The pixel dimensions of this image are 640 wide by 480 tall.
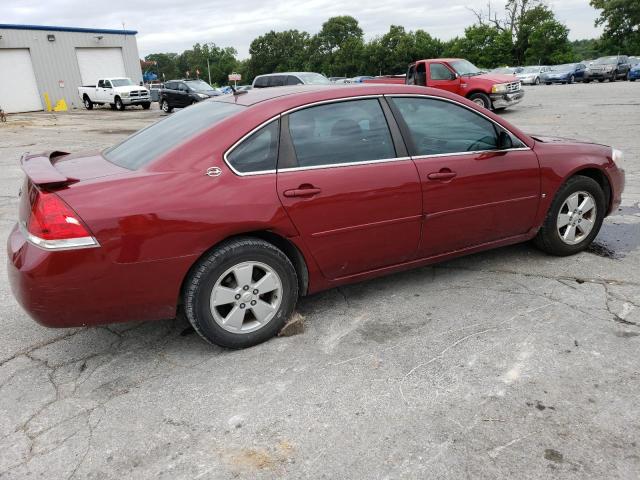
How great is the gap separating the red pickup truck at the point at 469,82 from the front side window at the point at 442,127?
12516mm

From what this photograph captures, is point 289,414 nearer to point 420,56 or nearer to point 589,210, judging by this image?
point 589,210

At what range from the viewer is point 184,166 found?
9.91ft

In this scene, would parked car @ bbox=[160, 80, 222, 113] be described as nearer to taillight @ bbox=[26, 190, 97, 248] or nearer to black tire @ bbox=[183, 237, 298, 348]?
black tire @ bbox=[183, 237, 298, 348]

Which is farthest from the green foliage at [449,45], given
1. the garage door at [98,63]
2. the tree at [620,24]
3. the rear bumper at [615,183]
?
the rear bumper at [615,183]

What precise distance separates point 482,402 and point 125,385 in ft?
6.37

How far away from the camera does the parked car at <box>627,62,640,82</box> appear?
32250 millimetres

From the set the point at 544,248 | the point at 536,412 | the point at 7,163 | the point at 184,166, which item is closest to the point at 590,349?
the point at 536,412

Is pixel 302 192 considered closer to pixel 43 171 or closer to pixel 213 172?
pixel 213 172

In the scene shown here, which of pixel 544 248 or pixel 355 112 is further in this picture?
pixel 544 248

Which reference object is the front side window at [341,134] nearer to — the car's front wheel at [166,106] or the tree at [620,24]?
the car's front wheel at [166,106]

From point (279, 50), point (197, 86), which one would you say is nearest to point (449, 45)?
point (279, 50)

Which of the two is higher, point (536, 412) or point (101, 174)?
point (101, 174)

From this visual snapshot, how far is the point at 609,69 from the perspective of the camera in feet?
113

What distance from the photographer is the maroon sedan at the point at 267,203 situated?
279 centimetres
